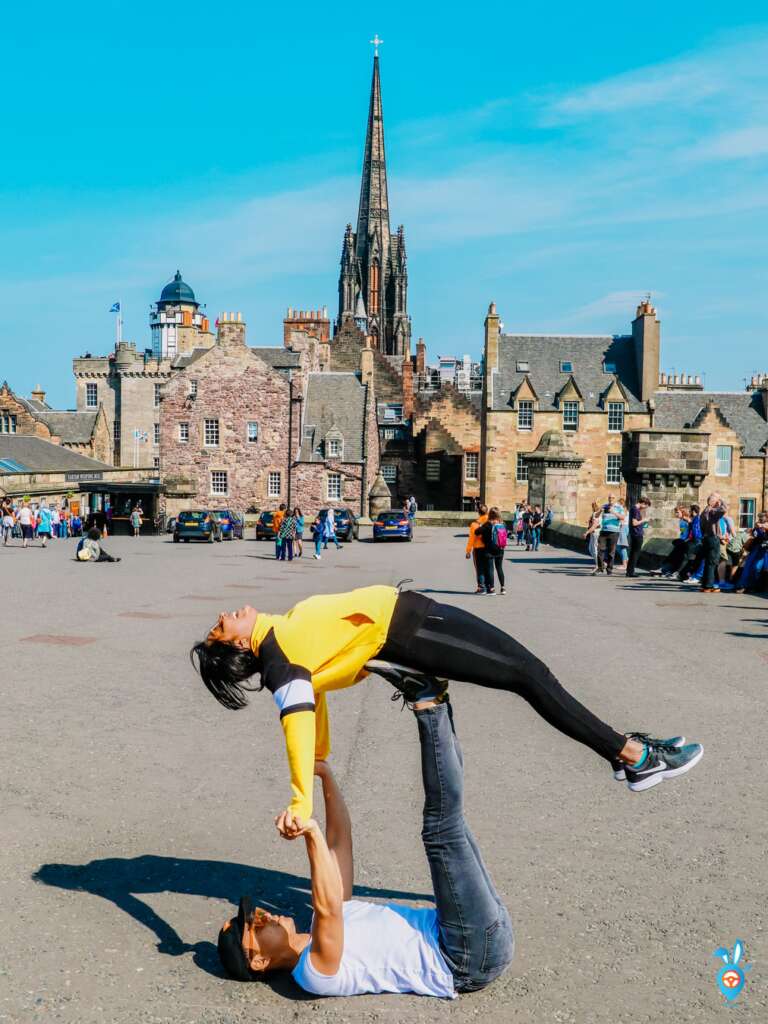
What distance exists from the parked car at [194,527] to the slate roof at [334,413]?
23376 millimetres

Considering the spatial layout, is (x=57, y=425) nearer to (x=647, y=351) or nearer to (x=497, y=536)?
(x=647, y=351)

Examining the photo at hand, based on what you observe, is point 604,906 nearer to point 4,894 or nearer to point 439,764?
point 439,764

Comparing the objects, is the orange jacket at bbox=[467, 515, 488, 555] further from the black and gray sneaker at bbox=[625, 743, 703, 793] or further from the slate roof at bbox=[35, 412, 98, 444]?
the slate roof at bbox=[35, 412, 98, 444]

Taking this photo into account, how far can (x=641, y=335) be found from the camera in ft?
222

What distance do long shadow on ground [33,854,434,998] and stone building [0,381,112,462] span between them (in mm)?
76524

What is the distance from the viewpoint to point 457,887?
12.8ft

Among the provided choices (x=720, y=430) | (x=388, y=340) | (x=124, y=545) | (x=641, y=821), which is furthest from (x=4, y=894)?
(x=388, y=340)

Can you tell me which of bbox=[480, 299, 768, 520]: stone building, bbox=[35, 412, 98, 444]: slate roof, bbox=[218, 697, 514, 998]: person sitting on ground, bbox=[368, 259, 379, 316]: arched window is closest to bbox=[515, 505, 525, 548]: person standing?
bbox=[480, 299, 768, 520]: stone building

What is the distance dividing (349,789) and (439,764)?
2.35 m

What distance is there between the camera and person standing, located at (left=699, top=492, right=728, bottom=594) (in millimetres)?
19344

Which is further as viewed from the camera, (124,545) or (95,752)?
(124,545)

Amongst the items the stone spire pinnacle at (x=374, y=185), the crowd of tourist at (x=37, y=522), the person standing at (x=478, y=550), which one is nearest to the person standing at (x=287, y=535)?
the crowd of tourist at (x=37, y=522)

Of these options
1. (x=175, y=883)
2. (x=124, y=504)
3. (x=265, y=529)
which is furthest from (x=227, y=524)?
(x=175, y=883)

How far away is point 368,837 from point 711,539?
15238 mm
